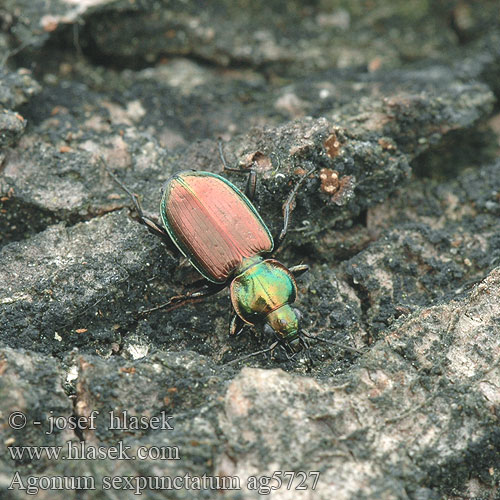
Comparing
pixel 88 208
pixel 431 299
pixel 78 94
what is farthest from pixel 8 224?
pixel 431 299

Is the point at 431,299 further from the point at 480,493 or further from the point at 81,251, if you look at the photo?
the point at 81,251

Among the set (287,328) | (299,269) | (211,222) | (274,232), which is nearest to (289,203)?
(274,232)

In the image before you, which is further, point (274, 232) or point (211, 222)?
point (274, 232)

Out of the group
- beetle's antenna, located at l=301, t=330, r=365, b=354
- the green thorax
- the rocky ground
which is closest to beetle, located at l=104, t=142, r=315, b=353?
the green thorax

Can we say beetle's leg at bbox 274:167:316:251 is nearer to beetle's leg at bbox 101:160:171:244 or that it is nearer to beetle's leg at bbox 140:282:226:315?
beetle's leg at bbox 140:282:226:315

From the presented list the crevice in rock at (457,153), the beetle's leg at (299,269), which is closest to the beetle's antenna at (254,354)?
the beetle's leg at (299,269)

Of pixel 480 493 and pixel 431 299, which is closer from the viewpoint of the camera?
pixel 480 493

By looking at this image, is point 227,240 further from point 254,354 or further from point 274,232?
point 254,354

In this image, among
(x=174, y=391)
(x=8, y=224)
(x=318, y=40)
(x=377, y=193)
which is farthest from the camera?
(x=318, y=40)
